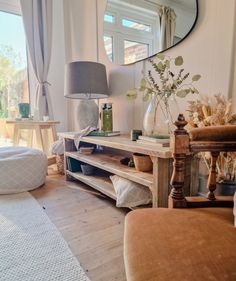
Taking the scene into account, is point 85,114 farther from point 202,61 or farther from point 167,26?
point 202,61

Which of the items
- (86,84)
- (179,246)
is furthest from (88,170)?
(179,246)

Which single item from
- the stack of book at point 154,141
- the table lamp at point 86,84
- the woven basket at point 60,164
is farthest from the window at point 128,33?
the woven basket at point 60,164

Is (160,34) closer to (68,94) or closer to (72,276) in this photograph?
(68,94)

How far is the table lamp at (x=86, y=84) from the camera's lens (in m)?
1.86

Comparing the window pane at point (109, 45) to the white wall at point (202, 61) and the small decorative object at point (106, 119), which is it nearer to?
the white wall at point (202, 61)

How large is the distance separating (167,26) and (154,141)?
83 cm

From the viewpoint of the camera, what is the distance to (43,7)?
8.56 feet

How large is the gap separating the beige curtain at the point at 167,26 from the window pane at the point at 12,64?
202 cm

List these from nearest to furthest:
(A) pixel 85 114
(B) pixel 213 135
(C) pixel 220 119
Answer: (B) pixel 213 135
(C) pixel 220 119
(A) pixel 85 114

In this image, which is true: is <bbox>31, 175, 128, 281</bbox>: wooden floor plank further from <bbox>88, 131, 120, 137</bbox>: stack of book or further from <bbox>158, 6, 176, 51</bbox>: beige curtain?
<bbox>158, 6, 176, 51</bbox>: beige curtain

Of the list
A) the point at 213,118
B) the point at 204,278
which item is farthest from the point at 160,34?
the point at 204,278

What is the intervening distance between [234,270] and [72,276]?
67cm

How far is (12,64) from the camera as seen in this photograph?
2.76 metres

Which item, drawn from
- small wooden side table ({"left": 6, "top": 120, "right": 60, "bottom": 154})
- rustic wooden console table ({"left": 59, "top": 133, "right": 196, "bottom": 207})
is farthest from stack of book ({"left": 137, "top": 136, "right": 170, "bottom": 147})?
small wooden side table ({"left": 6, "top": 120, "right": 60, "bottom": 154})
